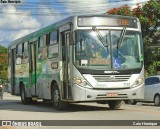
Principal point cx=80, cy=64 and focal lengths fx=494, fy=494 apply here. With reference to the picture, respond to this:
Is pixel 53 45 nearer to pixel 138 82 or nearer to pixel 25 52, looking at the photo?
pixel 138 82

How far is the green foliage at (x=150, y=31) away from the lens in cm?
3381

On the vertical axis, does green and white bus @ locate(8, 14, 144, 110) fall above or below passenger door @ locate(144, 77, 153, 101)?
above

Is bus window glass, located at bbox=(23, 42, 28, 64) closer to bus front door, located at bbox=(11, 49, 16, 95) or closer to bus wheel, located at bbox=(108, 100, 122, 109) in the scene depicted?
bus front door, located at bbox=(11, 49, 16, 95)

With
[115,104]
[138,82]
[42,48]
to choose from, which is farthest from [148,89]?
[138,82]

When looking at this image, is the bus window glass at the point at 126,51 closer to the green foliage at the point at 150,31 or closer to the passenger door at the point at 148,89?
the passenger door at the point at 148,89

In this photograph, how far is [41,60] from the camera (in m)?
21.0

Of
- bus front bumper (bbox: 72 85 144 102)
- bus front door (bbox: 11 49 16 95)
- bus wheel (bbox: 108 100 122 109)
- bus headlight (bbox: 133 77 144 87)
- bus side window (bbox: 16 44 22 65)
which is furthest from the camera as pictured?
bus front door (bbox: 11 49 16 95)

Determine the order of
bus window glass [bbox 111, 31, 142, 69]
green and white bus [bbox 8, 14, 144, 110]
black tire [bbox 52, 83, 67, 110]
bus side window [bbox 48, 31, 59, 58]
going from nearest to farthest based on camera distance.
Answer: green and white bus [bbox 8, 14, 144, 110] → bus window glass [bbox 111, 31, 142, 69] → black tire [bbox 52, 83, 67, 110] → bus side window [bbox 48, 31, 59, 58]

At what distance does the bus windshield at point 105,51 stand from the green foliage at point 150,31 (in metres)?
15.9

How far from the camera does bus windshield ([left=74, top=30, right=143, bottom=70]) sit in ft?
56.4

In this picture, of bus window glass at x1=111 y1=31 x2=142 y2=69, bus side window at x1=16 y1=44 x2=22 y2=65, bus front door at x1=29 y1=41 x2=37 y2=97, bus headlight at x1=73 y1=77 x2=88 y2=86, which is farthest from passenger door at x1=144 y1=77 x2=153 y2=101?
bus headlight at x1=73 y1=77 x2=88 y2=86

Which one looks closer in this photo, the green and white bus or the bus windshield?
the green and white bus

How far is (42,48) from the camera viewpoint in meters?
20.8

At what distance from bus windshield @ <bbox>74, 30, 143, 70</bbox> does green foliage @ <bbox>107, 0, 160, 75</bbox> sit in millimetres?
15944
